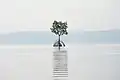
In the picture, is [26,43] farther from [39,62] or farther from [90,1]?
[90,1]

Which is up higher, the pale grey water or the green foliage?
the green foliage

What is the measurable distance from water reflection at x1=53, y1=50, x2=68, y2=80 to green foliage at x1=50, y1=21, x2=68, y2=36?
0.15 metres

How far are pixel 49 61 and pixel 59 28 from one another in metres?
0.27

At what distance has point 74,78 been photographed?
1997 millimetres

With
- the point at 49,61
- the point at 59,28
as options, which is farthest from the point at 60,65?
the point at 59,28

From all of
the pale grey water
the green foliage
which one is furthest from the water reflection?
the green foliage

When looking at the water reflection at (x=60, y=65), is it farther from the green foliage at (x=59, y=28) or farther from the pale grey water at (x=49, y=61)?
the green foliage at (x=59, y=28)

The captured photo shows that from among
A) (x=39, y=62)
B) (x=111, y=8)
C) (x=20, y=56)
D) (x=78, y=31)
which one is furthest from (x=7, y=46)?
(x=111, y=8)

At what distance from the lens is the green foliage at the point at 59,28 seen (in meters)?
1.98

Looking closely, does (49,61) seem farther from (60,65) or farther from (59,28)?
(59,28)

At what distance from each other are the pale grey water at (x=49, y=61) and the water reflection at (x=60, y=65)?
0.02 metres

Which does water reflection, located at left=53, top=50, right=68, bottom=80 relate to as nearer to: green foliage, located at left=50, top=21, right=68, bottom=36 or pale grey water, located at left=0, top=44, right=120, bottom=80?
pale grey water, located at left=0, top=44, right=120, bottom=80

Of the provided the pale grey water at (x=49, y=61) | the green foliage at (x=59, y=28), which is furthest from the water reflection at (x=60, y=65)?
the green foliage at (x=59, y=28)

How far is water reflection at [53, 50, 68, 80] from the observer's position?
1984mm
